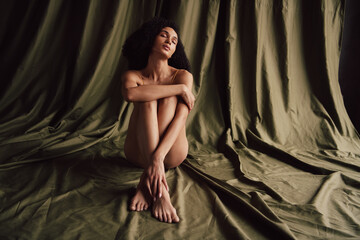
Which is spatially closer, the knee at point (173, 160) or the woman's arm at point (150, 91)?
the woman's arm at point (150, 91)

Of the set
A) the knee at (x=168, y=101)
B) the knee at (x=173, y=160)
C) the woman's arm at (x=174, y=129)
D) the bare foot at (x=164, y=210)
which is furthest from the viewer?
the knee at (x=173, y=160)

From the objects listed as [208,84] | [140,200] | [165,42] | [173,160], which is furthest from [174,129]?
[208,84]

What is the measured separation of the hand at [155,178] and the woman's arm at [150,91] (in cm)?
32

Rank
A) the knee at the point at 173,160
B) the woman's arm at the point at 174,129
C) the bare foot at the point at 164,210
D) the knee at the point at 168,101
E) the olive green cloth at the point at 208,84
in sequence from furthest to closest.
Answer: the olive green cloth at the point at 208,84 < the knee at the point at 173,160 < the knee at the point at 168,101 < the woman's arm at the point at 174,129 < the bare foot at the point at 164,210

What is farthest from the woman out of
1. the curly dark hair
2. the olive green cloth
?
the olive green cloth

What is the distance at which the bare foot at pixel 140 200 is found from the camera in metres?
1.14

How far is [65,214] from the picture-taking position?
42.7 inches

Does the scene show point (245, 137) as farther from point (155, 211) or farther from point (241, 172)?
point (155, 211)

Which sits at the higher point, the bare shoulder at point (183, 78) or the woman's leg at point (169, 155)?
the bare shoulder at point (183, 78)

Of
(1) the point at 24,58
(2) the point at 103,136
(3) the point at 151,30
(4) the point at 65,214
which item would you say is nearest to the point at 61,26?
(1) the point at 24,58

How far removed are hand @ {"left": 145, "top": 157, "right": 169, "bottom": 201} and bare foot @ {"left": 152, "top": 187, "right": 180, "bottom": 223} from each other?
27 millimetres

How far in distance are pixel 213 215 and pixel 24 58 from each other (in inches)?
82.6

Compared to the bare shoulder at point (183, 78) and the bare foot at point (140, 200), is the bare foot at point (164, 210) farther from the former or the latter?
the bare shoulder at point (183, 78)

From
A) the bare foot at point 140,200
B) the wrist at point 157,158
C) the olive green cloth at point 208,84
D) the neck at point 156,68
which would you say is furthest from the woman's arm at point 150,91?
the olive green cloth at point 208,84
